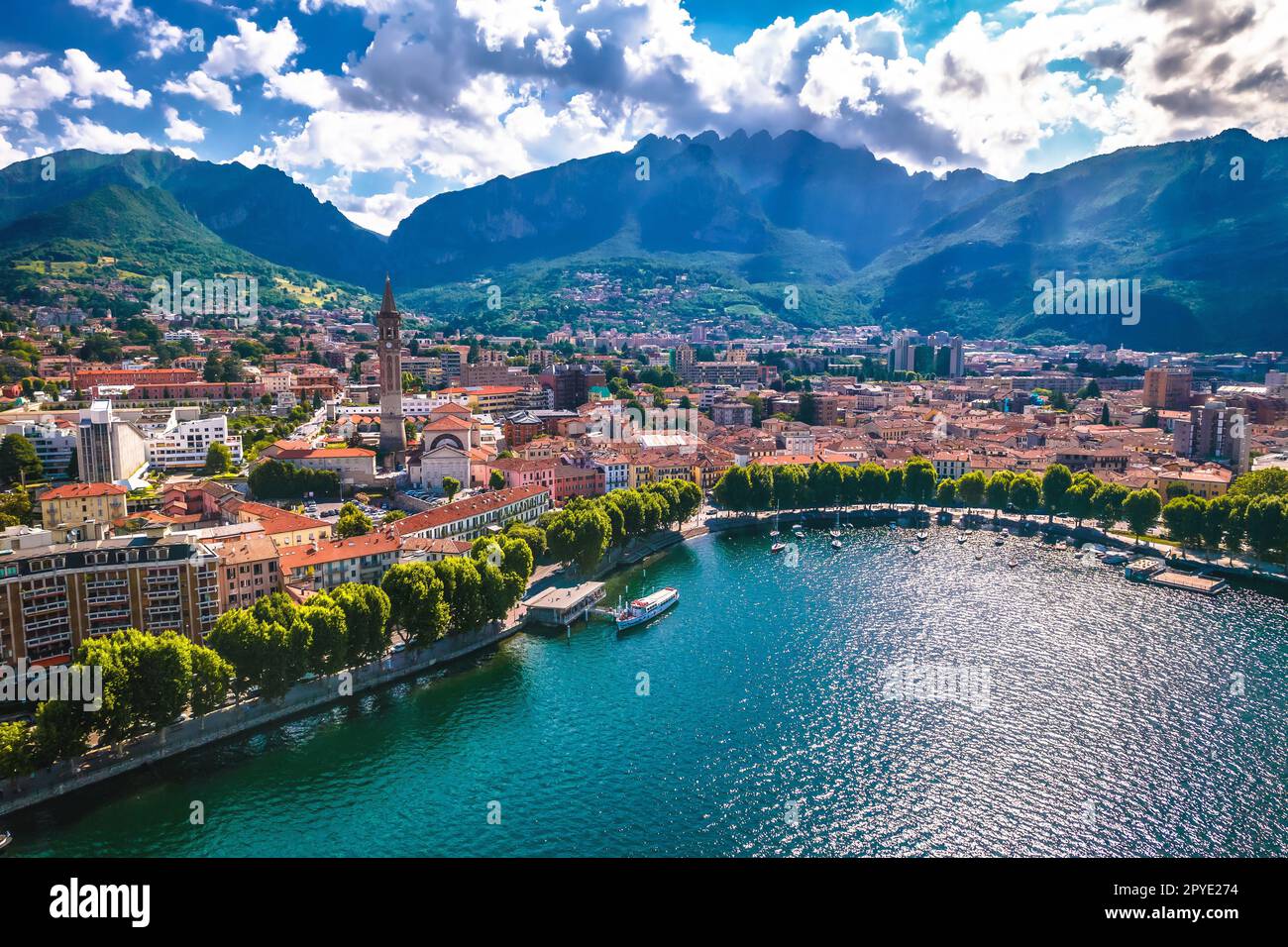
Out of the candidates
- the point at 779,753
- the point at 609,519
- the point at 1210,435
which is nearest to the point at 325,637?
the point at 779,753

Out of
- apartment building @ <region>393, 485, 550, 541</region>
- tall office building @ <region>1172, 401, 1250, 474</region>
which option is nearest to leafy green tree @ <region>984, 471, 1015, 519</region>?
tall office building @ <region>1172, 401, 1250, 474</region>

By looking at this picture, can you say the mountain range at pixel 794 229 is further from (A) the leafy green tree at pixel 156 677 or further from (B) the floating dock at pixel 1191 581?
(A) the leafy green tree at pixel 156 677

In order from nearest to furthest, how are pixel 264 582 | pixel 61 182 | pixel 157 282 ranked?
pixel 264 582, pixel 157 282, pixel 61 182

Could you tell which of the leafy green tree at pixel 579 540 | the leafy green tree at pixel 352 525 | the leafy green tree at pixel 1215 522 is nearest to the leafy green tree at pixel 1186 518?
the leafy green tree at pixel 1215 522

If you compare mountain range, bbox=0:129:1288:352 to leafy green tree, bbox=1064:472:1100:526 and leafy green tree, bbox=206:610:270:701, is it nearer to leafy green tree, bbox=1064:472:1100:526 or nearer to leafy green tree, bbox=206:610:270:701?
leafy green tree, bbox=1064:472:1100:526

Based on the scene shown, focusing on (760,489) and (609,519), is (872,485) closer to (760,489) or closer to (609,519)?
(760,489)
